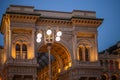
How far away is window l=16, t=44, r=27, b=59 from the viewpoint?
51625mm

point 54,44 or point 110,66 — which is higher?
point 54,44

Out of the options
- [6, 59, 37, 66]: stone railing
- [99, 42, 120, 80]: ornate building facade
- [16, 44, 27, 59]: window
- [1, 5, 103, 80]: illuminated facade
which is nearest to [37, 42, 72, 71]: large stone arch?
[1, 5, 103, 80]: illuminated facade

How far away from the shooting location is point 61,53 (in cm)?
5697

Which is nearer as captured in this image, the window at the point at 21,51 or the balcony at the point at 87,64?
the window at the point at 21,51

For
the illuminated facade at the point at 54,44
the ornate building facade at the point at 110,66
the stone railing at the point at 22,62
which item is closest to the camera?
the stone railing at the point at 22,62

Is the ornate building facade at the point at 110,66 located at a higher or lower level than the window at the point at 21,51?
lower

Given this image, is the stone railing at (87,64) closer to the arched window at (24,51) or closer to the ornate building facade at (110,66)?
the arched window at (24,51)

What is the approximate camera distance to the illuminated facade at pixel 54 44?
164ft

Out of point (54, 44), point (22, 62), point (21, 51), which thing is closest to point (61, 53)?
point (54, 44)

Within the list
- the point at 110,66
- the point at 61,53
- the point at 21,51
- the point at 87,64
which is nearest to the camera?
the point at 21,51

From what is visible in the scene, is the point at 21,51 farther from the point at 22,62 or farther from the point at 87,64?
the point at 87,64

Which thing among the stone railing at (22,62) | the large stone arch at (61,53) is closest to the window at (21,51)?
the stone railing at (22,62)

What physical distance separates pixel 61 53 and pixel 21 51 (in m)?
7.88

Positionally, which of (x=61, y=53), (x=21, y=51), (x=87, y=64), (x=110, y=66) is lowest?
(x=110, y=66)
